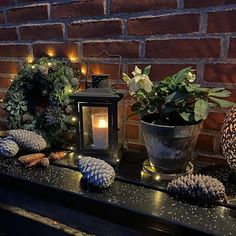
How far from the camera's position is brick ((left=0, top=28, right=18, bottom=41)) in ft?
4.22

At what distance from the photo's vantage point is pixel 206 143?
0.99m

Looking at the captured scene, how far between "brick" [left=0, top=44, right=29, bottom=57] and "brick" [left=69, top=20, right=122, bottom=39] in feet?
0.85

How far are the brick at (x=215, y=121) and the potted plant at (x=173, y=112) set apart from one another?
0.48 feet

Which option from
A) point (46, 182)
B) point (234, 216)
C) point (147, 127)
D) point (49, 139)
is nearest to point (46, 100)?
point (49, 139)

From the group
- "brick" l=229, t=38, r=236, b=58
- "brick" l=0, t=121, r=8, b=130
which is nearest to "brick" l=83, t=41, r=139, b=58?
"brick" l=229, t=38, r=236, b=58

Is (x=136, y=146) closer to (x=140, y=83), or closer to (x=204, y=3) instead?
(x=140, y=83)

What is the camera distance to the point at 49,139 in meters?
1.07

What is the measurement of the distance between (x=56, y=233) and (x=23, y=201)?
6.6 inches

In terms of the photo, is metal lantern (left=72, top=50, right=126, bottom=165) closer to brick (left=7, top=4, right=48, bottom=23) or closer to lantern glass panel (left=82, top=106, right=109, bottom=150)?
lantern glass panel (left=82, top=106, right=109, bottom=150)

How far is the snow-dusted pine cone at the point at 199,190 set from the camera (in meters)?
0.70

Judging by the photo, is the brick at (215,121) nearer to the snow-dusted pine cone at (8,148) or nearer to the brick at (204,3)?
the brick at (204,3)

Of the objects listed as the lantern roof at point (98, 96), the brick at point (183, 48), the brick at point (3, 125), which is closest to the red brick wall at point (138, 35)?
the brick at point (183, 48)

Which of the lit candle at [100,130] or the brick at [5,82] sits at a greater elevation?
the brick at [5,82]

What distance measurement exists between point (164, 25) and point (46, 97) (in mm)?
542
